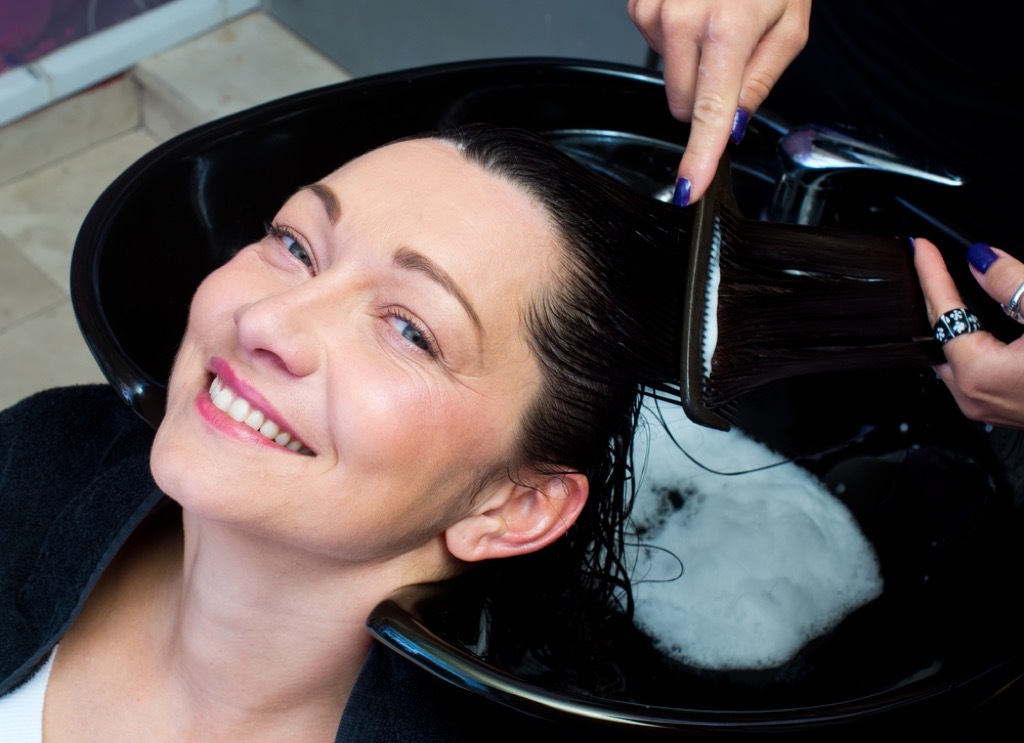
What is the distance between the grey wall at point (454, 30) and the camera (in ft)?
6.75

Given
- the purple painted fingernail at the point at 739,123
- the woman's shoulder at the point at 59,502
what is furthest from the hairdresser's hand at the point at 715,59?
the woman's shoulder at the point at 59,502

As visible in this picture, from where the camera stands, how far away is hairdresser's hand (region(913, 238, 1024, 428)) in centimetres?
93

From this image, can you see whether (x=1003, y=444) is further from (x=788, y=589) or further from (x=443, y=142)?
(x=443, y=142)

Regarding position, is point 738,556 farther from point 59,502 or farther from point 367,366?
point 59,502

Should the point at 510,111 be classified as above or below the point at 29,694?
above

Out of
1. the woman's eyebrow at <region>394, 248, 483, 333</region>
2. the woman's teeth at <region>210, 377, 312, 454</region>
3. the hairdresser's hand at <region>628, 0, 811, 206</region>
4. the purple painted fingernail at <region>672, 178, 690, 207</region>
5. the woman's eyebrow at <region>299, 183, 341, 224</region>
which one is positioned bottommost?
the woman's teeth at <region>210, 377, 312, 454</region>

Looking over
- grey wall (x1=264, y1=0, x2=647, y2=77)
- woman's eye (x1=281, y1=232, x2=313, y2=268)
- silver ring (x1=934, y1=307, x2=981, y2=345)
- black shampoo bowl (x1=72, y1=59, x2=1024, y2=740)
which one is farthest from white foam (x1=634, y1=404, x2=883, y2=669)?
grey wall (x1=264, y1=0, x2=647, y2=77)

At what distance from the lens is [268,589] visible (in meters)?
0.99

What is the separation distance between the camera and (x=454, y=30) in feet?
7.61

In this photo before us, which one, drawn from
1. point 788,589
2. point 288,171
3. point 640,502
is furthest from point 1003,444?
point 288,171

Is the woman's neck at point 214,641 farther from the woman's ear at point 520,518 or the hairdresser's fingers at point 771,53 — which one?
the hairdresser's fingers at point 771,53

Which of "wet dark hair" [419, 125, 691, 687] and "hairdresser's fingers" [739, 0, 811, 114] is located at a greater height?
"hairdresser's fingers" [739, 0, 811, 114]

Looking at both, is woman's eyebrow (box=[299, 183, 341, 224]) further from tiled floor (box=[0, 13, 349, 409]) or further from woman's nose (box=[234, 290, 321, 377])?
tiled floor (box=[0, 13, 349, 409])

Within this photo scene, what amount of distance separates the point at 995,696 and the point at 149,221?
0.88 m
